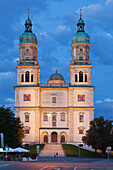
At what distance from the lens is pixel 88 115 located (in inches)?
3359

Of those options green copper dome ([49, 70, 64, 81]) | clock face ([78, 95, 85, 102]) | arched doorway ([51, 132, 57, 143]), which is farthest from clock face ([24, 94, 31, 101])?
clock face ([78, 95, 85, 102])

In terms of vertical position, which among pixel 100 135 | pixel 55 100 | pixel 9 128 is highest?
pixel 55 100

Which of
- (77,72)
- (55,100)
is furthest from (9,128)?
(77,72)

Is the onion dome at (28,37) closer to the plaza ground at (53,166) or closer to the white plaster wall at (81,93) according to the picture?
the white plaster wall at (81,93)

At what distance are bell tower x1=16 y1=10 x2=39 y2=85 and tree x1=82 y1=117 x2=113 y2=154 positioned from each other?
24.8m

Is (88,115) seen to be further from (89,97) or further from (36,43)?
(36,43)

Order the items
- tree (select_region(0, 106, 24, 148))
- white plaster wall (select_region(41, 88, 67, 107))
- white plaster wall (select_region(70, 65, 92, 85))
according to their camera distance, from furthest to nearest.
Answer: white plaster wall (select_region(41, 88, 67, 107)) → white plaster wall (select_region(70, 65, 92, 85)) → tree (select_region(0, 106, 24, 148))

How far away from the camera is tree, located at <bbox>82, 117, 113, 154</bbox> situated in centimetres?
6375

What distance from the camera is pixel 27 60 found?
8812 centimetres

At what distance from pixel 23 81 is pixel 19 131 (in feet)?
71.0

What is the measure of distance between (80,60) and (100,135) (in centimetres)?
2764

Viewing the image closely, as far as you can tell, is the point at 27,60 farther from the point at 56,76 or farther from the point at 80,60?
the point at 80,60

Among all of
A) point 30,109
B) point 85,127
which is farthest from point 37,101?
point 85,127

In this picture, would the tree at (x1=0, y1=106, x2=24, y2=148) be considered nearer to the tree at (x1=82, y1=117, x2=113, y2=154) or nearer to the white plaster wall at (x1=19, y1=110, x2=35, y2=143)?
the tree at (x1=82, y1=117, x2=113, y2=154)
